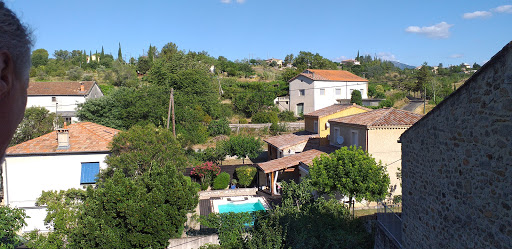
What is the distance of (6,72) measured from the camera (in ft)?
3.92

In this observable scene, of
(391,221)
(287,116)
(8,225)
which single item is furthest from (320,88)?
(8,225)

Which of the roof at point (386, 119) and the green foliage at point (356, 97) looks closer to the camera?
the roof at point (386, 119)

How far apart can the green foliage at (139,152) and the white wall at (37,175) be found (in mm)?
1666

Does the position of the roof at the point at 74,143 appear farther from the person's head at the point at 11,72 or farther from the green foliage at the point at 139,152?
the person's head at the point at 11,72

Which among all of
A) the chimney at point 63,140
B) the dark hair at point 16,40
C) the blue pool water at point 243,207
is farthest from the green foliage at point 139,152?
the dark hair at point 16,40

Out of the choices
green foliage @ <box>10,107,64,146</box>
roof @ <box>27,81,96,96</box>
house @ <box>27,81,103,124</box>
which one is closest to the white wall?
green foliage @ <box>10,107,64,146</box>

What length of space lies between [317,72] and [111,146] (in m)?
31.9

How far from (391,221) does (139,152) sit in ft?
40.2

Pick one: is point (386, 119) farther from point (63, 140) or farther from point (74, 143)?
point (63, 140)

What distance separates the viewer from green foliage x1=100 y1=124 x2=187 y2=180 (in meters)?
18.1

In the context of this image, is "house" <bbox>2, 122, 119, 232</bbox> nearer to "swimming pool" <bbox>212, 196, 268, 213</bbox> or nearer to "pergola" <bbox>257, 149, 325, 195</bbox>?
"swimming pool" <bbox>212, 196, 268, 213</bbox>

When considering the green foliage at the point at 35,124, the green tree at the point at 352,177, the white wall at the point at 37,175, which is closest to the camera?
the green tree at the point at 352,177

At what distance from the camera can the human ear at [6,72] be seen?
1.17 metres

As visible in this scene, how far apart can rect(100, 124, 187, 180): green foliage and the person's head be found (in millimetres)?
17322
